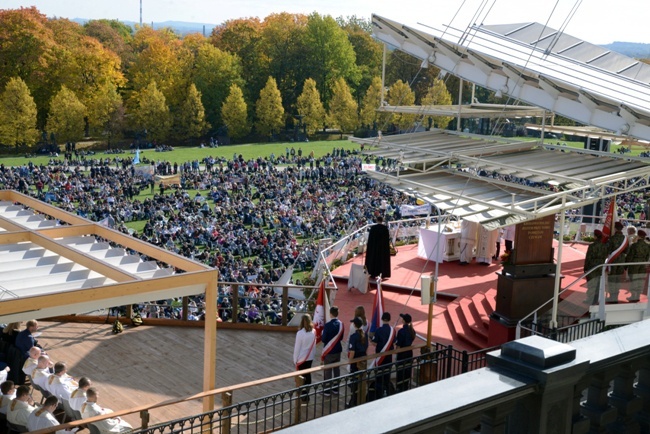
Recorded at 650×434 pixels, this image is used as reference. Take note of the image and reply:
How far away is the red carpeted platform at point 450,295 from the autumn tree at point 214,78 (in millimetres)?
70862

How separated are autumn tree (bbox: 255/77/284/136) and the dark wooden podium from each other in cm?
7325

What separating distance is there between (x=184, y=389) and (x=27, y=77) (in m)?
74.4

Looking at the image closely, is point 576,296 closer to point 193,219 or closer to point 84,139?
point 193,219

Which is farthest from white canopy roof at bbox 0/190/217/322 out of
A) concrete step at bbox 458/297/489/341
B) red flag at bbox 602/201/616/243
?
red flag at bbox 602/201/616/243

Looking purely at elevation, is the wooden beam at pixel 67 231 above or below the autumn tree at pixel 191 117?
above

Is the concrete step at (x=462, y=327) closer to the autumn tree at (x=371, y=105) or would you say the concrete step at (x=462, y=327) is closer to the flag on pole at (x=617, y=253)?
the flag on pole at (x=617, y=253)

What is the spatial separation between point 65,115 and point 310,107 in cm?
2847

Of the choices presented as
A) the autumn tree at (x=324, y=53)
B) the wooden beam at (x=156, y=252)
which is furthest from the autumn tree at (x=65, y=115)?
the wooden beam at (x=156, y=252)

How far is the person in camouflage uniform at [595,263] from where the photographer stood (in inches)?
551

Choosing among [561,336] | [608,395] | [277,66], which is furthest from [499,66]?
[277,66]

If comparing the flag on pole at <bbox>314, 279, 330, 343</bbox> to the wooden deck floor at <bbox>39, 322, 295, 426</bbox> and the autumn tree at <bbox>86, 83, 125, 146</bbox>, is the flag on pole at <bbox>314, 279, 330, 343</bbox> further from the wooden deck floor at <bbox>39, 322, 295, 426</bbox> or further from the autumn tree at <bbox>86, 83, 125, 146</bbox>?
the autumn tree at <bbox>86, 83, 125, 146</bbox>

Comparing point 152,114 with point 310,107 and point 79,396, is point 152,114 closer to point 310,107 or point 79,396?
point 310,107

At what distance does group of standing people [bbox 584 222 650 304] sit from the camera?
549 inches

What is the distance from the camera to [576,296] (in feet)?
46.9
